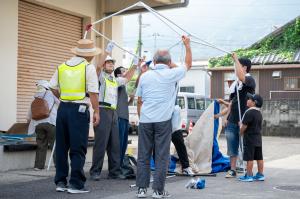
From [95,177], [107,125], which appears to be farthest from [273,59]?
[95,177]

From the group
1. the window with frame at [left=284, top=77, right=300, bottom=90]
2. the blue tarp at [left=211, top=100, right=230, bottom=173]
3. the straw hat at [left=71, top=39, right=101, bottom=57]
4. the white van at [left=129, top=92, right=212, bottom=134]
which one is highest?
the window with frame at [left=284, top=77, right=300, bottom=90]

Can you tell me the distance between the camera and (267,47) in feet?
108

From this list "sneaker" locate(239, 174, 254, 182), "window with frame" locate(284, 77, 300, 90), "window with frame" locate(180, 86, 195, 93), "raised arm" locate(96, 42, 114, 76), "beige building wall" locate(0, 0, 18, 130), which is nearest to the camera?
"raised arm" locate(96, 42, 114, 76)

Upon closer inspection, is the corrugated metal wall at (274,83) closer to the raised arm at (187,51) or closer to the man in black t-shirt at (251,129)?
the man in black t-shirt at (251,129)

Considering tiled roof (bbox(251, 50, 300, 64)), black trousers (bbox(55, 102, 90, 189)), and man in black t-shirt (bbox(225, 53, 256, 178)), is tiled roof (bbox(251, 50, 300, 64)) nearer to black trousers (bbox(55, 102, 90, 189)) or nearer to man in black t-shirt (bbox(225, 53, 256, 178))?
man in black t-shirt (bbox(225, 53, 256, 178))

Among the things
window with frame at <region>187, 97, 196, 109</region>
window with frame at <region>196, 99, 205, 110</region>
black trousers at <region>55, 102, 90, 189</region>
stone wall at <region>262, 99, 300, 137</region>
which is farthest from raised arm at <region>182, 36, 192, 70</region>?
stone wall at <region>262, 99, 300, 137</region>

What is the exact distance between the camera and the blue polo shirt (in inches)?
272

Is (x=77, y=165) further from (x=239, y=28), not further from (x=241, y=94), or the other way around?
(x=239, y=28)

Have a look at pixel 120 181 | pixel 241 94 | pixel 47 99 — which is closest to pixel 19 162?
pixel 47 99

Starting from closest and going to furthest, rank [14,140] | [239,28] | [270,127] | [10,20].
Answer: [14,140]
[10,20]
[270,127]
[239,28]

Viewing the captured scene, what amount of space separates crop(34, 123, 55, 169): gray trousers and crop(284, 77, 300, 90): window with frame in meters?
23.4

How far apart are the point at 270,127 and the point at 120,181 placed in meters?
20.7

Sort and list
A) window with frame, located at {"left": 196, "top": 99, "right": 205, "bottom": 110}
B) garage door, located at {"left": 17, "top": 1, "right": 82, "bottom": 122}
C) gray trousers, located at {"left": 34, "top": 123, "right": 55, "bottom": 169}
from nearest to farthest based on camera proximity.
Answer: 1. gray trousers, located at {"left": 34, "top": 123, "right": 55, "bottom": 169}
2. garage door, located at {"left": 17, "top": 1, "right": 82, "bottom": 122}
3. window with frame, located at {"left": 196, "top": 99, "right": 205, "bottom": 110}

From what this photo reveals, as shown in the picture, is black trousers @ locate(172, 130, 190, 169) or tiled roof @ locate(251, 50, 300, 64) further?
tiled roof @ locate(251, 50, 300, 64)
